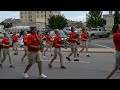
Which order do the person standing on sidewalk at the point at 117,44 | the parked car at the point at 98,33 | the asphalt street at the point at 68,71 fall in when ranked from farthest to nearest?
the parked car at the point at 98,33, the asphalt street at the point at 68,71, the person standing on sidewalk at the point at 117,44

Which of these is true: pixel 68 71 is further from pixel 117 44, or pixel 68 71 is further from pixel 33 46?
pixel 117 44

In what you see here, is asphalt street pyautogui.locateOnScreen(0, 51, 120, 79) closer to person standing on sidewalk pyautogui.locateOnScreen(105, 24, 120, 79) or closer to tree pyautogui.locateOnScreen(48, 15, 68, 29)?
person standing on sidewalk pyautogui.locateOnScreen(105, 24, 120, 79)

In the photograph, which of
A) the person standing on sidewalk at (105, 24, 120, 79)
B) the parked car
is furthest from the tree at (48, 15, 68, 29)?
the person standing on sidewalk at (105, 24, 120, 79)

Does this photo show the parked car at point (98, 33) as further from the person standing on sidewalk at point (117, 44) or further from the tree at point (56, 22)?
the person standing on sidewalk at point (117, 44)

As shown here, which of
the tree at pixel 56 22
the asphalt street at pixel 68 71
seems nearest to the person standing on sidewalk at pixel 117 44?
the asphalt street at pixel 68 71

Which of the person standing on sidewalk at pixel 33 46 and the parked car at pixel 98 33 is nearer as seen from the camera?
the person standing on sidewalk at pixel 33 46
